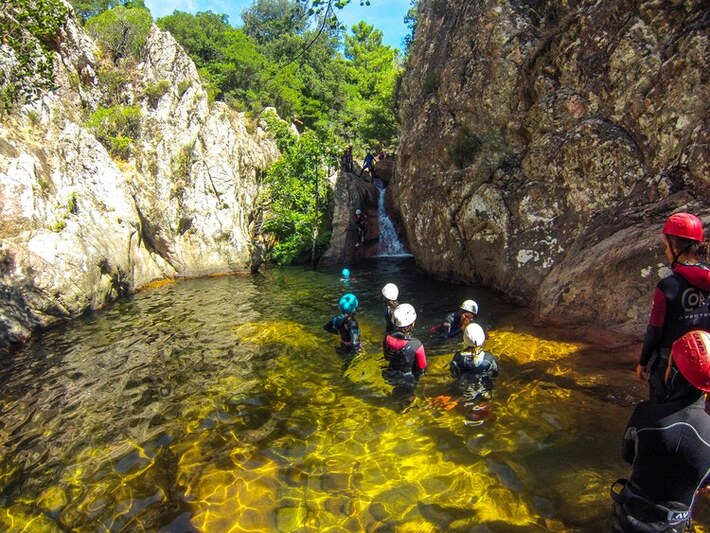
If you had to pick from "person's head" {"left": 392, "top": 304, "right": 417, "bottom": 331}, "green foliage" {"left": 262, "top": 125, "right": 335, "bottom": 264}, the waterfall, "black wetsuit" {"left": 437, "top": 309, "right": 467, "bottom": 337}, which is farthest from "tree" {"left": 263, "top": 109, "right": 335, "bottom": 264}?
"person's head" {"left": 392, "top": 304, "right": 417, "bottom": 331}

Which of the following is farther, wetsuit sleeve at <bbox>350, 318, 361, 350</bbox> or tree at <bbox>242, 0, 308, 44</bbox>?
tree at <bbox>242, 0, 308, 44</bbox>

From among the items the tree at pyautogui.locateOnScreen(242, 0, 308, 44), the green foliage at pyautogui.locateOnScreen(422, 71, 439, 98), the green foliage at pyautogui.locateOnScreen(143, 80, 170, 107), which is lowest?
the green foliage at pyautogui.locateOnScreen(422, 71, 439, 98)

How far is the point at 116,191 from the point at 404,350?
17.2 metres

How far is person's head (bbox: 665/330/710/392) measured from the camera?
2.42 m

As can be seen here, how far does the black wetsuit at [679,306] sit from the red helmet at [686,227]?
0.87ft

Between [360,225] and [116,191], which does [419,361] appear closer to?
[360,225]

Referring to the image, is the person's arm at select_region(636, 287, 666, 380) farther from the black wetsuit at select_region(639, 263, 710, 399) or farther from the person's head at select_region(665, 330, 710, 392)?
the person's head at select_region(665, 330, 710, 392)

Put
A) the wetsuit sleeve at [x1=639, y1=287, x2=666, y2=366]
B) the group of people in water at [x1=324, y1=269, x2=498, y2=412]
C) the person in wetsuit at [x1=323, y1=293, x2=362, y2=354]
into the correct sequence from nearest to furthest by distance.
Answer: the wetsuit sleeve at [x1=639, y1=287, x2=666, y2=366], the group of people in water at [x1=324, y1=269, x2=498, y2=412], the person in wetsuit at [x1=323, y1=293, x2=362, y2=354]

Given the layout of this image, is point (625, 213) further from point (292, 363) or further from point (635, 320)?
point (292, 363)

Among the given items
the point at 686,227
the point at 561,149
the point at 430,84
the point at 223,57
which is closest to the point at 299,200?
the point at 430,84

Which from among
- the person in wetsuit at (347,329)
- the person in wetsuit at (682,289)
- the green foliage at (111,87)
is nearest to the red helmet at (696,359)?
the person in wetsuit at (682,289)

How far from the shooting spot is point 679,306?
12.0ft

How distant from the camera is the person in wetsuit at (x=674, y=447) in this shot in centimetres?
249

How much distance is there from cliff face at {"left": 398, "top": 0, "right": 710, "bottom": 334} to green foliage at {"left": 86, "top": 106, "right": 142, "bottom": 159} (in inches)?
548
